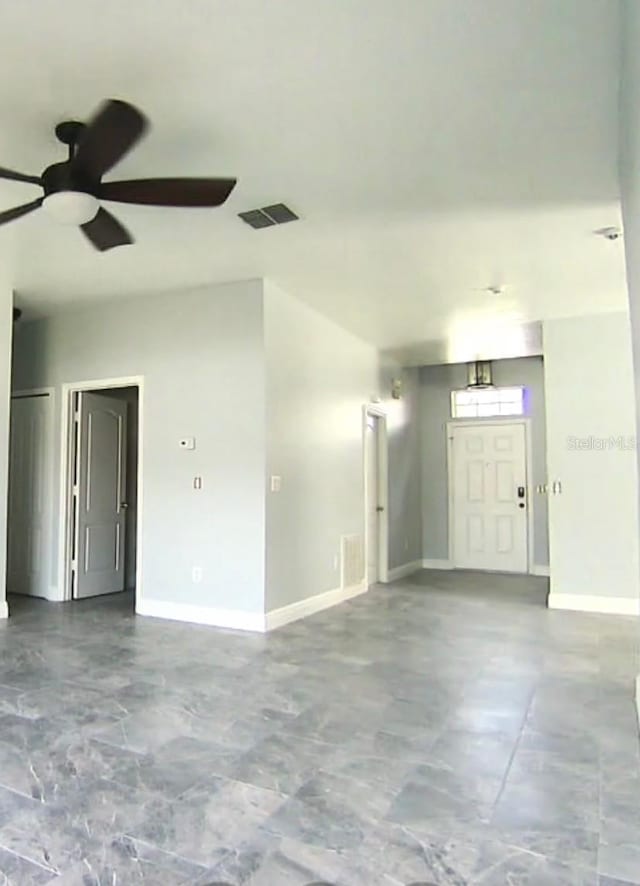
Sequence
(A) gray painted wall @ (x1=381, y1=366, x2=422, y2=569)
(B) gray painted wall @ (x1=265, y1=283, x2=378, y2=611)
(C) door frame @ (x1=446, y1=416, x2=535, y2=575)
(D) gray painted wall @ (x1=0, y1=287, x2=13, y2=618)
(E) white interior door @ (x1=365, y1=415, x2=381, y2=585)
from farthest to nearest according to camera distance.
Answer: (C) door frame @ (x1=446, y1=416, x2=535, y2=575) < (A) gray painted wall @ (x1=381, y1=366, x2=422, y2=569) < (E) white interior door @ (x1=365, y1=415, x2=381, y2=585) < (D) gray painted wall @ (x1=0, y1=287, x2=13, y2=618) < (B) gray painted wall @ (x1=265, y1=283, x2=378, y2=611)

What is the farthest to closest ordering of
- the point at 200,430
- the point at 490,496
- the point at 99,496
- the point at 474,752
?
the point at 490,496 < the point at 99,496 < the point at 200,430 < the point at 474,752

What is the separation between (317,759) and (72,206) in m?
2.52

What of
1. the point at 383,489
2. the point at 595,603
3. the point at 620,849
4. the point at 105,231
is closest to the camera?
the point at 620,849

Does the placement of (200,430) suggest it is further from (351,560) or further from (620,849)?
(620,849)

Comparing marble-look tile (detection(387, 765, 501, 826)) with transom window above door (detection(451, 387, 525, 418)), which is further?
transom window above door (detection(451, 387, 525, 418))

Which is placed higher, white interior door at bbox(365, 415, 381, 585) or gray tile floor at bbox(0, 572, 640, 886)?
white interior door at bbox(365, 415, 381, 585)

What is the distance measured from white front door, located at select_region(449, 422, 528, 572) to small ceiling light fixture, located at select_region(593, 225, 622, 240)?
4.43 meters

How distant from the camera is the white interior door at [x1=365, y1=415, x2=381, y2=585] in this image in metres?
6.86

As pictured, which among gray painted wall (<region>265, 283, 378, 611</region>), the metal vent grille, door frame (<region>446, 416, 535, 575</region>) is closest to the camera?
gray painted wall (<region>265, 283, 378, 611</region>)

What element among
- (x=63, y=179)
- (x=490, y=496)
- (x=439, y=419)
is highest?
(x=63, y=179)

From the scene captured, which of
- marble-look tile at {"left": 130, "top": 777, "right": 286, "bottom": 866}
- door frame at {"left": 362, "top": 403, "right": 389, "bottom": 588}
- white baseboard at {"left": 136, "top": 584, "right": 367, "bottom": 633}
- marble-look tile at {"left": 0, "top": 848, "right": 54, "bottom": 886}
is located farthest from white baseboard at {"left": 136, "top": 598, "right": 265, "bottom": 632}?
marble-look tile at {"left": 0, "top": 848, "right": 54, "bottom": 886}

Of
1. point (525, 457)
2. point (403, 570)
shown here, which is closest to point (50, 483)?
point (403, 570)

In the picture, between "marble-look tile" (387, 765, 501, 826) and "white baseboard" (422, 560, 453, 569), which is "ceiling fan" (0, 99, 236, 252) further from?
"white baseboard" (422, 560, 453, 569)

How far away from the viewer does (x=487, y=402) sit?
8.45 meters
